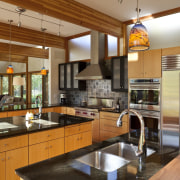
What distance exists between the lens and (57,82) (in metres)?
7.09

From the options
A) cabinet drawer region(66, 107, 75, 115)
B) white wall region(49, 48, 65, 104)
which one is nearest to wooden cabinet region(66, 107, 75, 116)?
cabinet drawer region(66, 107, 75, 115)

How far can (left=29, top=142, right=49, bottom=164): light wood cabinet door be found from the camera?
2.75 metres

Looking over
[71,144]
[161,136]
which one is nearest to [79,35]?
[71,144]

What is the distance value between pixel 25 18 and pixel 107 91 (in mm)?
3057

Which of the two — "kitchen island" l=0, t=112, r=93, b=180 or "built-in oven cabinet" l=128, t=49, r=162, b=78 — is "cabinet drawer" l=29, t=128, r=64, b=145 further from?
"built-in oven cabinet" l=128, t=49, r=162, b=78

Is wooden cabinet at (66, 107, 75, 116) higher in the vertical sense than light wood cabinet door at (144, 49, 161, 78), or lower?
lower

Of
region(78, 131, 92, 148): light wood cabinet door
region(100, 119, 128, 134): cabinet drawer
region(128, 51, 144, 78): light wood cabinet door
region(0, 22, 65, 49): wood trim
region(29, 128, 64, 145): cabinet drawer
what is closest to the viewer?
region(29, 128, 64, 145): cabinet drawer

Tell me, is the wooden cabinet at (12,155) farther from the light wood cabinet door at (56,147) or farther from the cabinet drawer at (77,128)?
the cabinet drawer at (77,128)

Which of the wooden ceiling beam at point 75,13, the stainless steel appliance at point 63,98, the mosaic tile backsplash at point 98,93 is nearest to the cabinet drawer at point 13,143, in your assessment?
the wooden ceiling beam at point 75,13

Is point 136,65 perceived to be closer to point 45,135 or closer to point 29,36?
point 45,135

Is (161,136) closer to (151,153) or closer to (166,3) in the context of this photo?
(151,153)

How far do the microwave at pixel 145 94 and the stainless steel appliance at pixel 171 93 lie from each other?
Result: 161mm

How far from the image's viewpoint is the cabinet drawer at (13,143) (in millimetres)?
2420

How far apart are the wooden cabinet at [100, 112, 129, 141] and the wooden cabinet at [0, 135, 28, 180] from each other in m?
2.72
